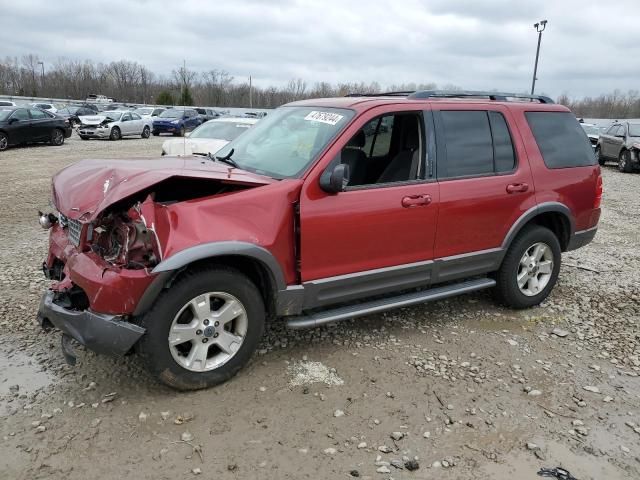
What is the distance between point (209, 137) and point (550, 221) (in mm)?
7976

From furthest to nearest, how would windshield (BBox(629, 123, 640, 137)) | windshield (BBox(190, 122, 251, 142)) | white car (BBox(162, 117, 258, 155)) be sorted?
windshield (BBox(629, 123, 640, 137)) → windshield (BBox(190, 122, 251, 142)) → white car (BBox(162, 117, 258, 155))

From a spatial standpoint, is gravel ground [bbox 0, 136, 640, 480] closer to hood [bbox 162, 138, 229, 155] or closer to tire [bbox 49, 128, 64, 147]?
hood [bbox 162, 138, 229, 155]

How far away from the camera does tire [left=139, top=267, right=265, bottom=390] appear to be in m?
3.20

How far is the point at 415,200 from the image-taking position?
4043mm

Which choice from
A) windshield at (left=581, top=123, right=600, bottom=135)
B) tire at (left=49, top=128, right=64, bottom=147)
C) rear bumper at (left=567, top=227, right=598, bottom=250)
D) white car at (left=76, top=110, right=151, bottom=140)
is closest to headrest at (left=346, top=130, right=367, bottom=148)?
rear bumper at (left=567, top=227, right=598, bottom=250)

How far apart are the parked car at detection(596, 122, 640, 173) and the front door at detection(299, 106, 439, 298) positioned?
15149 mm

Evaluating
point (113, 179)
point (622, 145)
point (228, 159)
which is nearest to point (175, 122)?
point (622, 145)

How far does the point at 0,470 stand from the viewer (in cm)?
270

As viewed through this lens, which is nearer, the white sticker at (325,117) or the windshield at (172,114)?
the white sticker at (325,117)

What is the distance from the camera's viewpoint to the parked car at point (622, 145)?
54.2ft

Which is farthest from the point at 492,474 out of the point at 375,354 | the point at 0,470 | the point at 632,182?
the point at 632,182

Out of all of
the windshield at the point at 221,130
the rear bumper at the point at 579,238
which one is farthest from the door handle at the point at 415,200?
the windshield at the point at 221,130

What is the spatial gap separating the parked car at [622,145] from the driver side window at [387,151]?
14.9 metres

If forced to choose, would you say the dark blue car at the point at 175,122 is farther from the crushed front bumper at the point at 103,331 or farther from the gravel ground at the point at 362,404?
the crushed front bumper at the point at 103,331
